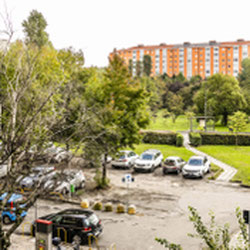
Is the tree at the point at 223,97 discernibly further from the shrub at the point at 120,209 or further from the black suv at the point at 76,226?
the black suv at the point at 76,226

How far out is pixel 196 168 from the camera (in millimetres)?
22188

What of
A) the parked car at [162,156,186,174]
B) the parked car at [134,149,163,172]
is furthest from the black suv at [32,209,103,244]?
the parked car at [134,149,163,172]

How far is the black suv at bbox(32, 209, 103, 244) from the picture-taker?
11852 millimetres

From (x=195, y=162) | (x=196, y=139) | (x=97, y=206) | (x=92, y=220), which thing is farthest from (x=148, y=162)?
(x=92, y=220)

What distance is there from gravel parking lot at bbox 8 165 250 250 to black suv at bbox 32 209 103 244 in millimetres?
737

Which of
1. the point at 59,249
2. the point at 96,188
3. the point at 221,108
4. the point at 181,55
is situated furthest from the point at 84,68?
the point at 181,55

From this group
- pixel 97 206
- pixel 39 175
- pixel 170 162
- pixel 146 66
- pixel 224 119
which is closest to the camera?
pixel 39 175

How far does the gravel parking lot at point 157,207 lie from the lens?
12.3 meters

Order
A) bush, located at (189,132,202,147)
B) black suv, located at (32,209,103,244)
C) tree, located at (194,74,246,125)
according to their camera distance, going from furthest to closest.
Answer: tree, located at (194,74,246,125)
bush, located at (189,132,202,147)
black suv, located at (32,209,103,244)

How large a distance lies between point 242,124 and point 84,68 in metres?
18.4

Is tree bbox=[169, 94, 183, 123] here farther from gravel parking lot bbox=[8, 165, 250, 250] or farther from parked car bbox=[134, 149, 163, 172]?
gravel parking lot bbox=[8, 165, 250, 250]

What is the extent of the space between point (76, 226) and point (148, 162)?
12949mm

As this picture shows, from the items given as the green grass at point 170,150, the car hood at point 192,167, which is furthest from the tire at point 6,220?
the green grass at point 170,150

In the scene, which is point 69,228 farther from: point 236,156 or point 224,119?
point 224,119
